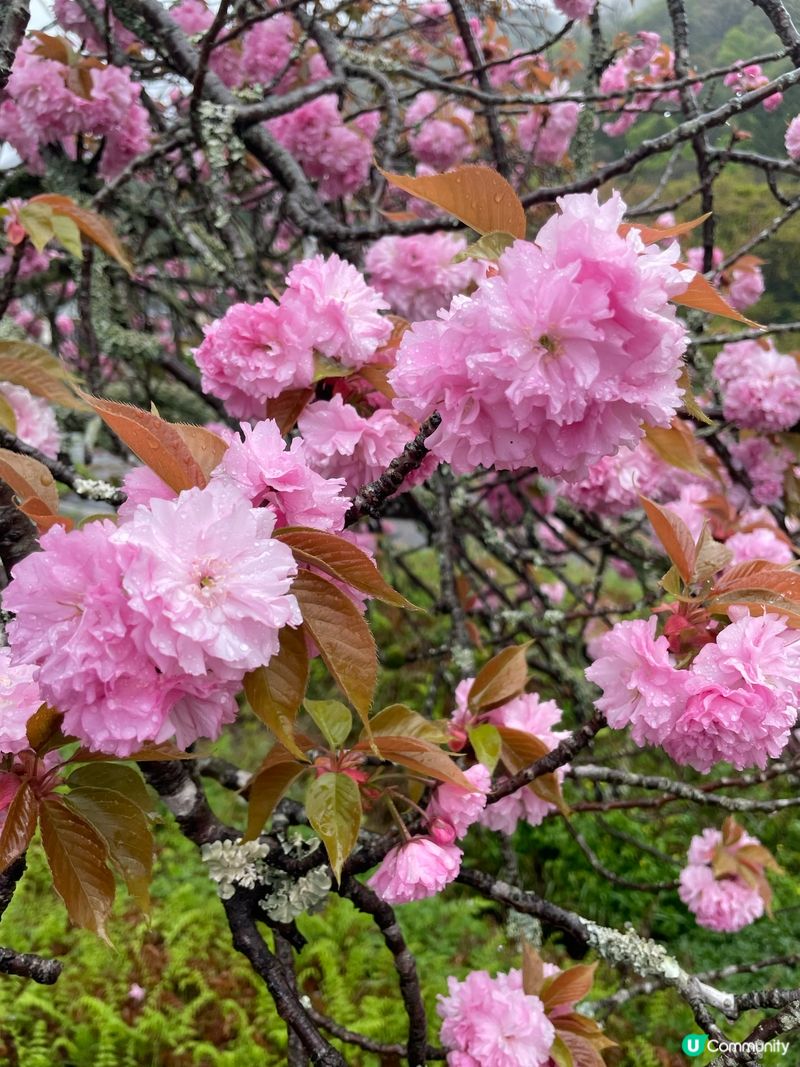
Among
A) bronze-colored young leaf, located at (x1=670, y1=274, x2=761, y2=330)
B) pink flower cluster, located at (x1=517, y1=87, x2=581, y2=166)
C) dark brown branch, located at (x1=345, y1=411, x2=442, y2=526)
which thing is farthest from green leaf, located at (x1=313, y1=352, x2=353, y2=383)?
pink flower cluster, located at (x1=517, y1=87, x2=581, y2=166)

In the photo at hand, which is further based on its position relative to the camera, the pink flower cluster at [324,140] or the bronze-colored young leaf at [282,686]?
the pink flower cluster at [324,140]

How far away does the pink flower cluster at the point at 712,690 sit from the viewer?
2.52 feet

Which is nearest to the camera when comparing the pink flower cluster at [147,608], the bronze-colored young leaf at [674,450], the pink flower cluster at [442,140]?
the pink flower cluster at [147,608]

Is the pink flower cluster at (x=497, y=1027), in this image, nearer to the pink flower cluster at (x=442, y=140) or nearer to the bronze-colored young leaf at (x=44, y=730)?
the bronze-colored young leaf at (x=44, y=730)

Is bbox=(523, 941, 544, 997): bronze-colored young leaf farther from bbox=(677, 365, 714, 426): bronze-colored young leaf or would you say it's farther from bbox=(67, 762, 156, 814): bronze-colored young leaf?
bbox=(677, 365, 714, 426): bronze-colored young leaf

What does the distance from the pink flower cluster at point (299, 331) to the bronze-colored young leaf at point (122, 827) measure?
1.64 feet

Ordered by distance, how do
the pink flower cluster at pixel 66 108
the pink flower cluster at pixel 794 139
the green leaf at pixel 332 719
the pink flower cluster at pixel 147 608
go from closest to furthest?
the pink flower cluster at pixel 147 608 → the green leaf at pixel 332 719 → the pink flower cluster at pixel 794 139 → the pink flower cluster at pixel 66 108

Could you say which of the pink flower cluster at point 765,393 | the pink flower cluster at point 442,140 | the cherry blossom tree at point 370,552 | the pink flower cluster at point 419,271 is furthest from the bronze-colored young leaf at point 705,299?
the pink flower cluster at point 442,140

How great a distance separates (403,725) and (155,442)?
484 millimetres

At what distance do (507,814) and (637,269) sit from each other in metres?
0.91

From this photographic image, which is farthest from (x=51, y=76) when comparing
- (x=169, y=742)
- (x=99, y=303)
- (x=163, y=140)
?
(x=169, y=742)

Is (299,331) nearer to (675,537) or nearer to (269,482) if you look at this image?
(269,482)

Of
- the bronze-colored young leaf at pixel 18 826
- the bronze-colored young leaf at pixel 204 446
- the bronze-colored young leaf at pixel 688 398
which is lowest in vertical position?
the bronze-colored young leaf at pixel 18 826

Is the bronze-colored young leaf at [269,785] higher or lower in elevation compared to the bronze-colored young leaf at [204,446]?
lower
